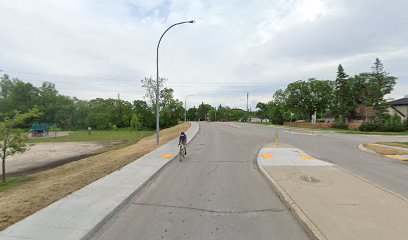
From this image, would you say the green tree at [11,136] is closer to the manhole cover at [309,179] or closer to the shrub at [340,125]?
the manhole cover at [309,179]

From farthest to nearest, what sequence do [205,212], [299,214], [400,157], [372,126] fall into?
[372,126] < [400,157] < [205,212] < [299,214]

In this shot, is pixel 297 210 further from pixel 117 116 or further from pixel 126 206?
pixel 117 116

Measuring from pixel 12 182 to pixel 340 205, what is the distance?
1202cm

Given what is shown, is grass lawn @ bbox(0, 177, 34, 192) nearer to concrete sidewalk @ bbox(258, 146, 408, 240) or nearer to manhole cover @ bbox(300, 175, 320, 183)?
concrete sidewalk @ bbox(258, 146, 408, 240)

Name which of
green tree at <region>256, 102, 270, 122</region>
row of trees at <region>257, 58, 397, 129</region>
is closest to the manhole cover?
row of trees at <region>257, 58, 397, 129</region>

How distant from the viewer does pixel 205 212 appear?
589cm

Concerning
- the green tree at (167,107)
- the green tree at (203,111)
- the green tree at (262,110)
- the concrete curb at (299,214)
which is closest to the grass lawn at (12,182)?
the concrete curb at (299,214)

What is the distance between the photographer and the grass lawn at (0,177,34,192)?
32.6ft

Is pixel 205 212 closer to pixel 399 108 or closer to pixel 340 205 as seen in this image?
pixel 340 205

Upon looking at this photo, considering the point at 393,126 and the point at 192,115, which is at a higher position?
the point at 192,115

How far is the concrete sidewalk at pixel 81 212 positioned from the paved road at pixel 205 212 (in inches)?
10.1

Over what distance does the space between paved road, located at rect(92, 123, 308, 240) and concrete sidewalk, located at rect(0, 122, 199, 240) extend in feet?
0.84

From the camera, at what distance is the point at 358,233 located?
4.55 meters

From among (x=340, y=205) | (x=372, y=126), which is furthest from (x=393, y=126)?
(x=340, y=205)
